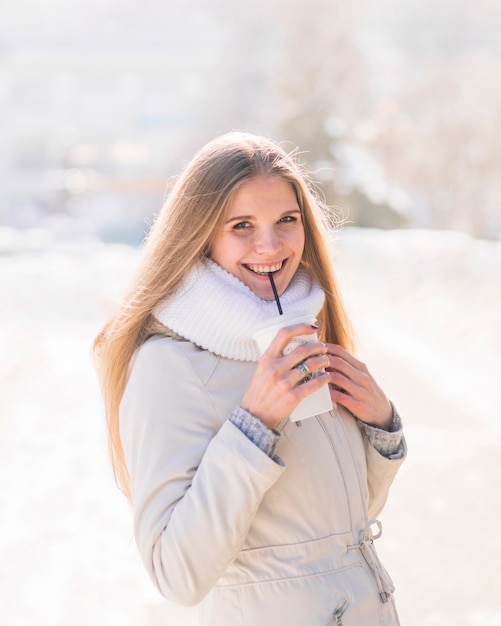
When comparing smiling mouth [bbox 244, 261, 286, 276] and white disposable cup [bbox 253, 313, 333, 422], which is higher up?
smiling mouth [bbox 244, 261, 286, 276]

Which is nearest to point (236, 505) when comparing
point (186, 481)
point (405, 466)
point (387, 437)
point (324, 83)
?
point (186, 481)

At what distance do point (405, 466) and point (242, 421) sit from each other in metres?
3.35

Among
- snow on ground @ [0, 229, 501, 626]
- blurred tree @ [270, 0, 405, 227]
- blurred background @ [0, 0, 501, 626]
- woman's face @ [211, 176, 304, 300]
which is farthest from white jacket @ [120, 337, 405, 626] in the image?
blurred tree @ [270, 0, 405, 227]

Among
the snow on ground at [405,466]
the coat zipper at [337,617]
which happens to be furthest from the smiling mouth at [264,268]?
the coat zipper at [337,617]

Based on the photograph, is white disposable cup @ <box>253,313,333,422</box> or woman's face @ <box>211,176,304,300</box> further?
woman's face @ <box>211,176,304,300</box>

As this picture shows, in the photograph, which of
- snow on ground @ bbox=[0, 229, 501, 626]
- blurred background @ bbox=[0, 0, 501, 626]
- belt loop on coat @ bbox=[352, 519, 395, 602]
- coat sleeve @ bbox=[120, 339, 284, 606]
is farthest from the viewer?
blurred background @ bbox=[0, 0, 501, 626]

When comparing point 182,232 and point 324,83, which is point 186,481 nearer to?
point 182,232

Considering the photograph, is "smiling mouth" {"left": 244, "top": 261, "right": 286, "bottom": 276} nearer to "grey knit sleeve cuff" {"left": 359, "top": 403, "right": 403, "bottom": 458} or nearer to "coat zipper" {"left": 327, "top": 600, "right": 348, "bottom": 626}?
"grey knit sleeve cuff" {"left": 359, "top": 403, "right": 403, "bottom": 458}

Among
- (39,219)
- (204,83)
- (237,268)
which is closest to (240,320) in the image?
(237,268)

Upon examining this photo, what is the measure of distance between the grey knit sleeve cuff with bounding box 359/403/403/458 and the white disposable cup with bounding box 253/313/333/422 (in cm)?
22

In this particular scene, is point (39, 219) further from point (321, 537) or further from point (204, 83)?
point (321, 537)

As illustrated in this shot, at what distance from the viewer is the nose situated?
123 cm

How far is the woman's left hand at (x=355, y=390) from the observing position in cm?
124

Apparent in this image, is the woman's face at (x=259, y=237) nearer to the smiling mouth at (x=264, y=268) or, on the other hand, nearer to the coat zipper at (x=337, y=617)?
the smiling mouth at (x=264, y=268)
